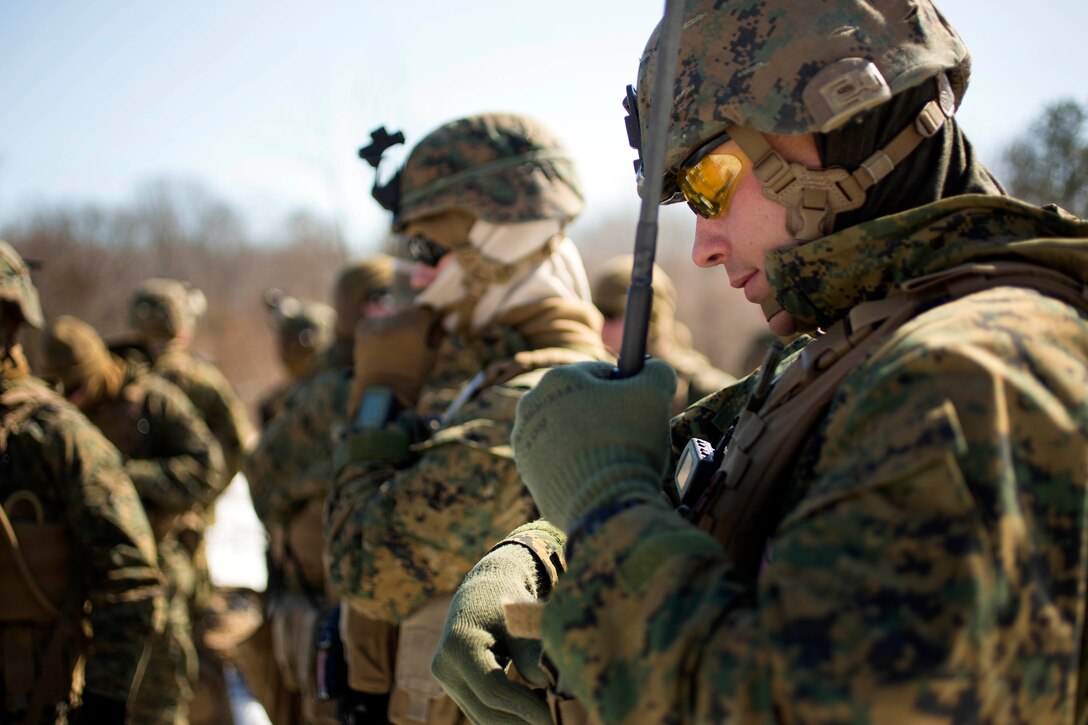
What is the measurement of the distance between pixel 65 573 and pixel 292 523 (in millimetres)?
1599

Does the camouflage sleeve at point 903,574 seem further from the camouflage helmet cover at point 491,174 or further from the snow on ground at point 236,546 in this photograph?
the snow on ground at point 236,546

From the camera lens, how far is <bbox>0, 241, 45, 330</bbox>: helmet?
13.7 feet

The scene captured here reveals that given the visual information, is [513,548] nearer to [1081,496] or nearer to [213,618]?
[1081,496]

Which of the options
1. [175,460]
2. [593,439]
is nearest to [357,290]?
[175,460]

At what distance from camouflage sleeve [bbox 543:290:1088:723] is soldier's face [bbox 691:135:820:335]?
477 mm

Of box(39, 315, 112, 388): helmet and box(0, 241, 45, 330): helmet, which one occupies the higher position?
box(0, 241, 45, 330): helmet

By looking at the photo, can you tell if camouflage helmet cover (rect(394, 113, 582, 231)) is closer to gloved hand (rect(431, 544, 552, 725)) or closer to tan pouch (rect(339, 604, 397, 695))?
tan pouch (rect(339, 604, 397, 695))

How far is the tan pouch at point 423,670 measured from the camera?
10.3ft

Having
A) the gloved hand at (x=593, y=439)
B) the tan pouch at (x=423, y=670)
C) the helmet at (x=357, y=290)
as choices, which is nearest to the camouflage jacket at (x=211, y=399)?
the helmet at (x=357, y=290)

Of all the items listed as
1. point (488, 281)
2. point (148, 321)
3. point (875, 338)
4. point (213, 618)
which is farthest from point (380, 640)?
point (213, 618)

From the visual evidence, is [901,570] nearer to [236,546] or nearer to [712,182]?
[712,182]

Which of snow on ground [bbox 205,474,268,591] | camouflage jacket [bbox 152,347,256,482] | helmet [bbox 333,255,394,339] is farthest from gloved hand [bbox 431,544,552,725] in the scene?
snow on ground [bbox 205,474,268,591]

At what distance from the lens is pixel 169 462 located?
270 inches

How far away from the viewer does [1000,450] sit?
47.1 inches
